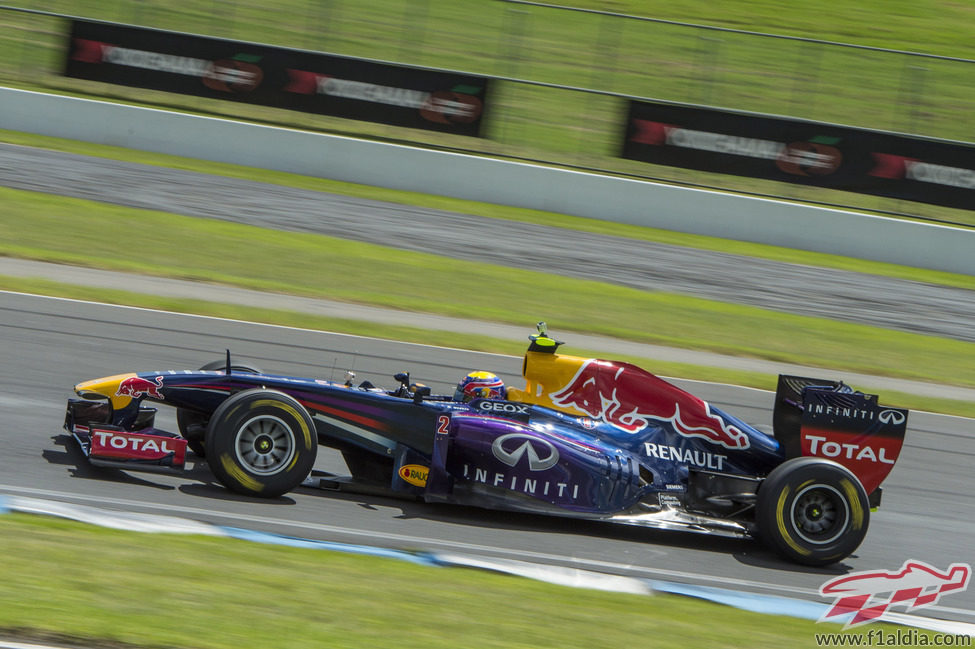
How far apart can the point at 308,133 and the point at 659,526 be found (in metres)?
13.8

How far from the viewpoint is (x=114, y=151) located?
18297 mm

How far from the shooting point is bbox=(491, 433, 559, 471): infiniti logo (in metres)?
6.39

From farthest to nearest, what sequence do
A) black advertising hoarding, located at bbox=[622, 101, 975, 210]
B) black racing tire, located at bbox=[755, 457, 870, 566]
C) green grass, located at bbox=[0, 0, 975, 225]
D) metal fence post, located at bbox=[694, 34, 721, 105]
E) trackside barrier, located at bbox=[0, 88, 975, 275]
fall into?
metal fence post, located at bbox=[694, 34, 721, 105]
green grass, located at bbox=[0, 0, 975, 225]
black advertising hoarding, located at bbox=[622, 101, 975, 210]
trackside barrier, located at bbox=[0, 88, 975, 275]
black racing tire, located at bbox=[755, 457, 870, 566]

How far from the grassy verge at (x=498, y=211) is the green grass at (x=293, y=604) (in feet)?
41.7

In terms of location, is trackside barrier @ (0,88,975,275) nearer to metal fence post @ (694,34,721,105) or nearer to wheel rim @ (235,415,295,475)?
metal fence post @ (694,34,721,105)

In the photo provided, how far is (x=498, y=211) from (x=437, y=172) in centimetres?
138

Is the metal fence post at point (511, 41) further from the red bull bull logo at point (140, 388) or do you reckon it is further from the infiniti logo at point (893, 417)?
the red bull bull logo at point (140, 388)

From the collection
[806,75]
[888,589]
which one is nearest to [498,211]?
[806,75]

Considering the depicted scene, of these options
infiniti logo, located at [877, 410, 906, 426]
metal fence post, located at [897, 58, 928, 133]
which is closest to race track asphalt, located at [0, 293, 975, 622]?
infiniti logo, located at [877, 410, 906, 426]

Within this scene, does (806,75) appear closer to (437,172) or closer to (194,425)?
(437,172)

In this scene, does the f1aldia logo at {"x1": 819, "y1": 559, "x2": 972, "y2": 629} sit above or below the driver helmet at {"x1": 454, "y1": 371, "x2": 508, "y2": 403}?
below

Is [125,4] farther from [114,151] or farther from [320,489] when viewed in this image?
[320,489]

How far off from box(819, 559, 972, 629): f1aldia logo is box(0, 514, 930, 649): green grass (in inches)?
13.3

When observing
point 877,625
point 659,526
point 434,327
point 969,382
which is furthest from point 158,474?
point 969,382
